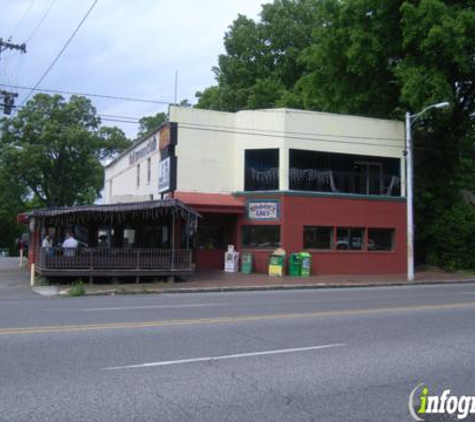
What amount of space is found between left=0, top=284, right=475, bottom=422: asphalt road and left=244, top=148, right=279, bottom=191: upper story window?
13.7 m

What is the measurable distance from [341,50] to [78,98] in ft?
96.1

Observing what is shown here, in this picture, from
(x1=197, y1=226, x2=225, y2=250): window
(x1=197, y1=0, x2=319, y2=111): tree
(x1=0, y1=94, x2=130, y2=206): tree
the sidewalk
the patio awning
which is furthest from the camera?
(x1=0, y1=94, x2=130, y2=206): tree

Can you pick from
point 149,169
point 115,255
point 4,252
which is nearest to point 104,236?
point 149,169

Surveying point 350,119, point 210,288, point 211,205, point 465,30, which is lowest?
point 210,288

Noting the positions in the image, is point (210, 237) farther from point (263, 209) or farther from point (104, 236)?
point (104, 236)

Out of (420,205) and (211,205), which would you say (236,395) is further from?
(420,205)

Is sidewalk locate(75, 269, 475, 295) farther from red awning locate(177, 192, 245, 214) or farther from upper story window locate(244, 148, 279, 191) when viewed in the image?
upper story window locate(244, 148, 279, 191)

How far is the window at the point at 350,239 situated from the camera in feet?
88.4

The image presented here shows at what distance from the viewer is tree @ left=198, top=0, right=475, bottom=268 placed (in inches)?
1051

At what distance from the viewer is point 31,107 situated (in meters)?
50.5

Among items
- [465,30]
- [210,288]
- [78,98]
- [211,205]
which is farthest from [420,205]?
[78,98]

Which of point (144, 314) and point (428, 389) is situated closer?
point (428, 389)

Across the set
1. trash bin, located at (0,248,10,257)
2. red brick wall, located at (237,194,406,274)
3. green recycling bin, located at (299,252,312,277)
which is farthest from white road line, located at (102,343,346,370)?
trash bin, located at (0,248,10,257)

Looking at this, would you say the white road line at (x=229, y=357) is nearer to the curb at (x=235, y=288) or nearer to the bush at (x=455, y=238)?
the curb at (x=235, y=288)
